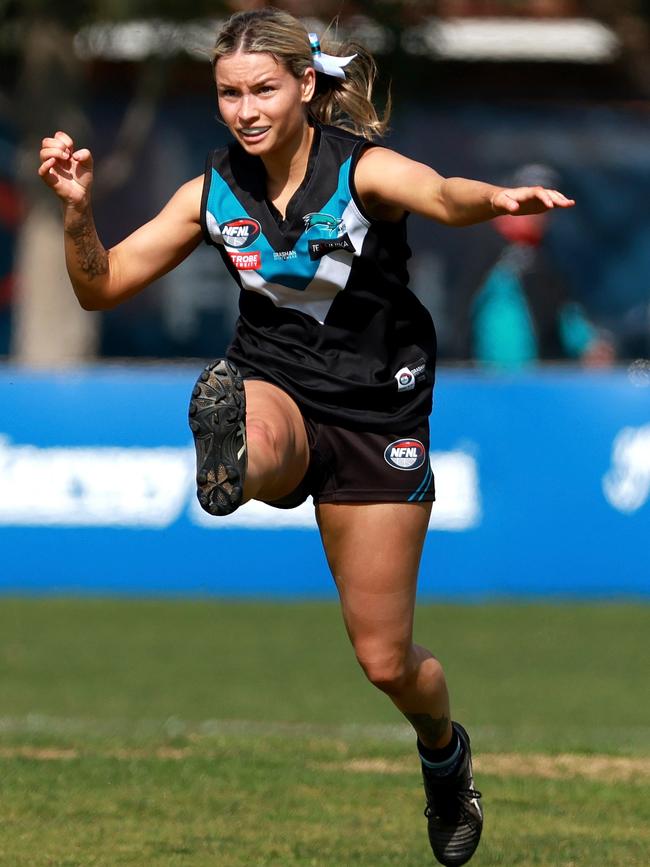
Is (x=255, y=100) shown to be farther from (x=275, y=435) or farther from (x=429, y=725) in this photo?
(x=429, y=725)

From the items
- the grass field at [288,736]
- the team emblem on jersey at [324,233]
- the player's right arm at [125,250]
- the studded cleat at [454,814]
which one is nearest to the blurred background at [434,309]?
the grass field at [288,736]

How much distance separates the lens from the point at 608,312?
26.6 m

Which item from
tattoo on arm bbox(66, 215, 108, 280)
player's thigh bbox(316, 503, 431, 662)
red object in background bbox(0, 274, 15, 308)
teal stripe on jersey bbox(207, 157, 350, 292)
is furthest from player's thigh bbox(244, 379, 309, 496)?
red object in background bbox(0, 274, 15, 308)

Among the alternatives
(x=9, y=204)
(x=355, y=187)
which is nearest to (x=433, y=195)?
(x=355, y=187)

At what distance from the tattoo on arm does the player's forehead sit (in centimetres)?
61

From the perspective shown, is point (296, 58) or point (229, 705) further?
point (229, 705)

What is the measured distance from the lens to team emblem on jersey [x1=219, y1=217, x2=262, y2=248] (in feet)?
19.5

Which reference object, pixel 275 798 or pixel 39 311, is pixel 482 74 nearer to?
pixel 39 311

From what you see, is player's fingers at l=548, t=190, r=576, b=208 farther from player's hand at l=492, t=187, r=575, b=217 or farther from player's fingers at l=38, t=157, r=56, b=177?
player's fingers at l=38, t=157, r=56, b=177

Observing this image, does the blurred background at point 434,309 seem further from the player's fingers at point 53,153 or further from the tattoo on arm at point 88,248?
the player's fingers at point 53,153

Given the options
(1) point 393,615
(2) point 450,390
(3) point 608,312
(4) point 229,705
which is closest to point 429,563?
(2) point 450,390

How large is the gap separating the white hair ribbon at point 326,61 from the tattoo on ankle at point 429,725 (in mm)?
2096

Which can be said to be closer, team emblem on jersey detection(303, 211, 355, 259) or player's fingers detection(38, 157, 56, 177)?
player's fingers detection(38, 157, 56, 177)

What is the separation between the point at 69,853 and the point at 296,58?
2609 millimetres
